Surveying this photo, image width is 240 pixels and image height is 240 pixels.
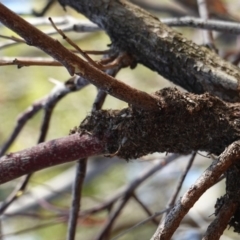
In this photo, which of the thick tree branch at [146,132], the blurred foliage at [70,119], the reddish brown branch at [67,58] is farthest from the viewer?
the blurred foliage at [70,119]

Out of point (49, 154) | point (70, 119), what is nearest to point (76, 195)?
point (49, 154)

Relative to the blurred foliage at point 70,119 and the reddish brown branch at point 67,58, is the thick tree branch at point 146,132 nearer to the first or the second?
the reddish brown branch at point 67,58

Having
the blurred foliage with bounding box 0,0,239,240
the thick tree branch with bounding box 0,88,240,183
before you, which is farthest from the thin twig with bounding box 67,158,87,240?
the blurred foliage with bounding box 0,0,239,240

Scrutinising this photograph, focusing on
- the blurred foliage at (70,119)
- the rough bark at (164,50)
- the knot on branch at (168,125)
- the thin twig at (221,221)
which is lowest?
the thin twig at (221,221)

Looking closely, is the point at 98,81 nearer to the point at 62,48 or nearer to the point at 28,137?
the point at 62,48

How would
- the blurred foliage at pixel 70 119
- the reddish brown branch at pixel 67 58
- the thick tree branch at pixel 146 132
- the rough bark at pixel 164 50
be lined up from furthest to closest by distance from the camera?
1. the blurred foliage at pixel 70 119
2. the rough bark at pixel 164 50
3. the thick tree branch at pixel 146 132
4. the reddish brown branch at pixel 67 58

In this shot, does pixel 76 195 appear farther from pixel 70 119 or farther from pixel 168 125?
pixel 70 119

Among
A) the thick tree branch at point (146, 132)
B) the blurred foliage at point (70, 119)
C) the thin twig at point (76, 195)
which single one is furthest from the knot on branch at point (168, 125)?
the blurred foliage at point (70, 119)
